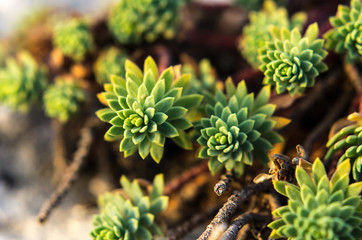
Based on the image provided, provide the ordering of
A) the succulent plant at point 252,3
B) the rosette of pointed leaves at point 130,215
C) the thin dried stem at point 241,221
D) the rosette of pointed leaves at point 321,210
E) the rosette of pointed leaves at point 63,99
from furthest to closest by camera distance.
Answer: the succulent plant at point 252,3
the rosette of pointed leaves at point 63,99
the rosette of pointed leaves at point 130,215
the thin dried stem at point 241,221
the rosette of pointed leaves at point 321,210

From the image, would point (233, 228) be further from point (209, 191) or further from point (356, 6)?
point (356, 6)

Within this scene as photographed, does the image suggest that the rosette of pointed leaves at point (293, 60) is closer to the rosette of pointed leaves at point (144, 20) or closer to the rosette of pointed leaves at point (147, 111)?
the rosette of pointed leaves at point (147, 111)

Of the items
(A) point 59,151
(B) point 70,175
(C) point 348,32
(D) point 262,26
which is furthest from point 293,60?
(A) point 59,151

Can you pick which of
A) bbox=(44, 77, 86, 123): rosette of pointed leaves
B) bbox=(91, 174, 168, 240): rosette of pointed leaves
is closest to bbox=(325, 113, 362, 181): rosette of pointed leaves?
bbox=(91, 174, 168, 240): rosette of pointed leaves

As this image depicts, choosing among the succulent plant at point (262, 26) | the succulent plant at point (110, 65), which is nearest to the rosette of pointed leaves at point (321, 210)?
the succulent plant at point (262, 26)

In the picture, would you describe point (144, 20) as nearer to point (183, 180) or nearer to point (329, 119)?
point (183, 180)

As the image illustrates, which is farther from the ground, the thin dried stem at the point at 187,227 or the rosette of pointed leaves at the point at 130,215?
the rosette of pointed leaves at the point at 130,215
